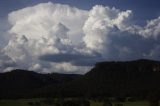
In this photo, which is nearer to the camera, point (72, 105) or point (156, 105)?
point (156, 105)

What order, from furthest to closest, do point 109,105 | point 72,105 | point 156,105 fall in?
point 109,105 < point 72,105 < point 156,105

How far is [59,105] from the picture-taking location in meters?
160

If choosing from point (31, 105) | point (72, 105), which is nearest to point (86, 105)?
point (72, 105)

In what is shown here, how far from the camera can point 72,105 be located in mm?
154375

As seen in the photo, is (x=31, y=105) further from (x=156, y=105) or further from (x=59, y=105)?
(x=156, y=105)

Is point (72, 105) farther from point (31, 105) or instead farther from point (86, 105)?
point (31, 105)

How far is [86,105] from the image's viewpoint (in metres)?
161

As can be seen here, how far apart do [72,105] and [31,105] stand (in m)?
26.3

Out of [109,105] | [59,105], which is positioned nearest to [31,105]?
[59,105]

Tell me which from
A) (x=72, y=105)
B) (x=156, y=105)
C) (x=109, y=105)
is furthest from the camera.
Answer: (x=109, y=105)

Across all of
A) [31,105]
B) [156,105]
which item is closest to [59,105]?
[31,105]

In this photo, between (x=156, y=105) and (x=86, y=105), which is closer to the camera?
(x=156, y=105)

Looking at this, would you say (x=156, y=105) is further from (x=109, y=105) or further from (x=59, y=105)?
(x=59, y=105)

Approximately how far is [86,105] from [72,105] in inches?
321
